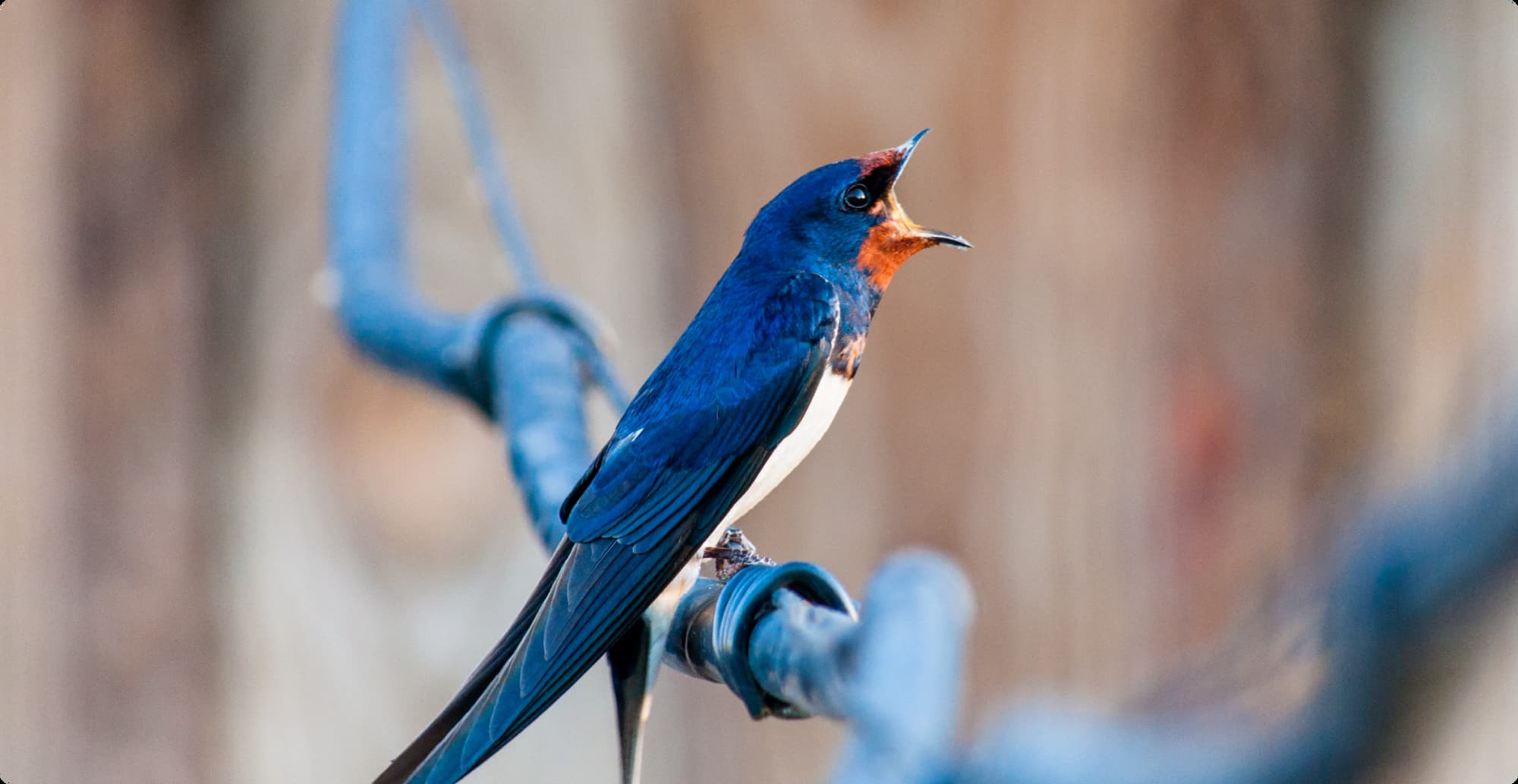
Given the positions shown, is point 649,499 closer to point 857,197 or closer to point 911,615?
point 857,197

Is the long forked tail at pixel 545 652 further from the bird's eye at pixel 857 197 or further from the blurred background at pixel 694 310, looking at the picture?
the blurred background at pixel 694 310

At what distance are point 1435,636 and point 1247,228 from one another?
163 cm

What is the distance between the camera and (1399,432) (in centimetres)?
174

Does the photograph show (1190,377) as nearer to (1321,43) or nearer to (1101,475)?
(1101,475)

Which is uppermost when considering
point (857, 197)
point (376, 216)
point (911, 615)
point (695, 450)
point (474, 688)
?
point (857, 197)

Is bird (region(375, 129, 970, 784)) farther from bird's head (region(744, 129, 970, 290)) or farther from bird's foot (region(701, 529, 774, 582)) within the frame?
bird's foot (region(701, 529, 774, 582))

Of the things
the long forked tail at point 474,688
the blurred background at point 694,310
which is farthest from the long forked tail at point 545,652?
the blurred background at point 694,310

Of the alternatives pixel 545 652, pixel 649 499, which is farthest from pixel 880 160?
pixel 545 652

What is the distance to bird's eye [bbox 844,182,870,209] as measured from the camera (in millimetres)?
1305

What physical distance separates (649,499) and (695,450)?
79 millimetres

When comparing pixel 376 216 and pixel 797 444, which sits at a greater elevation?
pixel 376 216

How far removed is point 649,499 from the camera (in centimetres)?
113

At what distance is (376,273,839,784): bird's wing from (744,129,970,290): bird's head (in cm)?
5

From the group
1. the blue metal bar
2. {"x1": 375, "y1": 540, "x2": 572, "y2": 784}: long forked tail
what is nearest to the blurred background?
the blue metal bar
